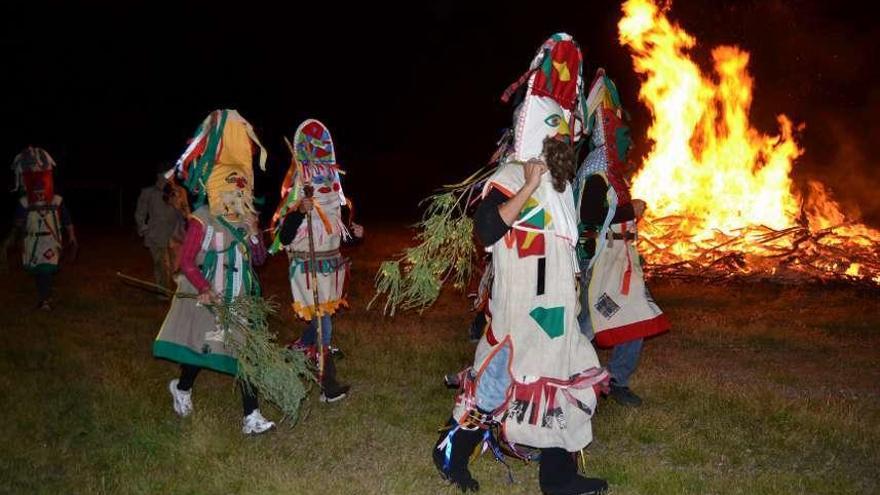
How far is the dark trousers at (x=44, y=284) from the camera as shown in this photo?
10.7 meters

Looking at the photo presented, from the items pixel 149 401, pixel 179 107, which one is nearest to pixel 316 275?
pixel 149 401

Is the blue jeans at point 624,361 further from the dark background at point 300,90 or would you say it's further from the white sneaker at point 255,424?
the dark background at point 300,90

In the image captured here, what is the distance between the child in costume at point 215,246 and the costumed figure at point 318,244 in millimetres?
710

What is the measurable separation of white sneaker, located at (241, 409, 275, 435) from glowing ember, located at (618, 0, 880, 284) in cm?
805

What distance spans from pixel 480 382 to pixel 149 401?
3259 mm

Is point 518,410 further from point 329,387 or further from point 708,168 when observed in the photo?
point 708,168

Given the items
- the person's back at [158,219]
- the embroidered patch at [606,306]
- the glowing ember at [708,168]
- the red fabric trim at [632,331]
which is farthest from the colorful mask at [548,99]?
the glowing ember at [708,168]

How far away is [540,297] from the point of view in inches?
173

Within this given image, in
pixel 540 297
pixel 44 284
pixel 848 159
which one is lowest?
pixel 44 284

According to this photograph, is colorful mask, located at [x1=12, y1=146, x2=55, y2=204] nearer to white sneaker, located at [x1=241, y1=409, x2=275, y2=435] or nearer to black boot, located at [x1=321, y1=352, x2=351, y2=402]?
black boot, located at [x1=321, y1=352, x2=351, y2=402]

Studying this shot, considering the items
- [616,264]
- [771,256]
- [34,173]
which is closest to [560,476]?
[616,264]

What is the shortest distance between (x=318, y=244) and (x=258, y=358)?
1.35m

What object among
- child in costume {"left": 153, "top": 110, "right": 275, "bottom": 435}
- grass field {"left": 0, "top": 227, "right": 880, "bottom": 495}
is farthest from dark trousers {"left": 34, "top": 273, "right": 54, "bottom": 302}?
child in costume {"left": 153, "top": 110, "right": 275, "bottom": 435}

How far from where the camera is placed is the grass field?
505cm
